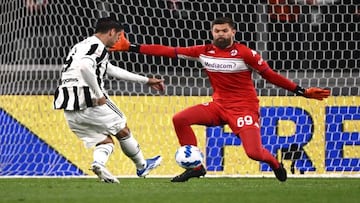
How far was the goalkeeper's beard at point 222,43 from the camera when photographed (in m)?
10.6

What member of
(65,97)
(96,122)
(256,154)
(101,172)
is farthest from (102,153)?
(256,154)

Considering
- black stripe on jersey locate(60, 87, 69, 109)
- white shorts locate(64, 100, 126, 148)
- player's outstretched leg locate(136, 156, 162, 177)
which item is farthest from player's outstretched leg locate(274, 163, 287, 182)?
black stripe on jersey locate(60, 87, 69, 109)

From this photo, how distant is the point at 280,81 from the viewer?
1041 cm

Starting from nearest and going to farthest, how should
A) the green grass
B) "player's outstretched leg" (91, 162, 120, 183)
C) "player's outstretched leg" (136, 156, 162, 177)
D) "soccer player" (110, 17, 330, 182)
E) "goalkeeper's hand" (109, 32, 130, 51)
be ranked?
the green grass, "player's outstretched leg" (91, 162, 120, 183), "soccer player" (110, 17, 330, 182), "player's outstretched leg" (136, 156, 162, 177), "goalkeeper's hand" (109, 32, 130, 51)

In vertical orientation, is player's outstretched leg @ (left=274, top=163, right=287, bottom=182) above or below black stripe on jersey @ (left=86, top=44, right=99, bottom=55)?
below

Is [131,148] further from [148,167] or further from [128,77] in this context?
[128,77]

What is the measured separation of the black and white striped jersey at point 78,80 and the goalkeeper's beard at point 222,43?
1.09 metres

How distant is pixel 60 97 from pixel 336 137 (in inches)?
154

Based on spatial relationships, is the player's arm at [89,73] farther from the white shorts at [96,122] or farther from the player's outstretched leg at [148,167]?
the player's outstretched leg at [148,167]

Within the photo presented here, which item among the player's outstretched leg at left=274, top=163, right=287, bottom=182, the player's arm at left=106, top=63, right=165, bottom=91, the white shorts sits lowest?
the player's outstretched leg at left=274, top=163, right=287, bottom=182

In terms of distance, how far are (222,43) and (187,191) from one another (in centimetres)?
195

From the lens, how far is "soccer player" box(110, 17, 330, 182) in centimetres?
1050

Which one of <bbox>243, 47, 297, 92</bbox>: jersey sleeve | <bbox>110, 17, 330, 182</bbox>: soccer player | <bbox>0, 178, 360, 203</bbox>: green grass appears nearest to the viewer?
<bbox>0, 178, 360, 203</bbox>: green grass

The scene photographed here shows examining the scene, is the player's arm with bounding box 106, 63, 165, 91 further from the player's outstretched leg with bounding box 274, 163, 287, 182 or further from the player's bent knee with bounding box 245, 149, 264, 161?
the player's outstretched leg with bounding box 274, 163, 287, 182
